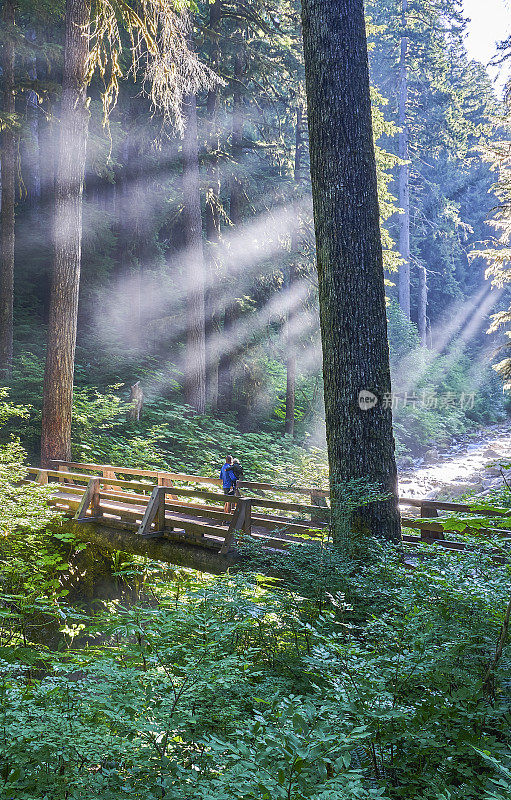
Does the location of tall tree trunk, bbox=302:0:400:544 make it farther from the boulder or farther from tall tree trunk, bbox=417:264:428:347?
tall tree trunk, bbox=417:264:428:347

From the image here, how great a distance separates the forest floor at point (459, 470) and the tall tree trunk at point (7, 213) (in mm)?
13335

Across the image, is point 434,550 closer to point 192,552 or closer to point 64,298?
point 192,552

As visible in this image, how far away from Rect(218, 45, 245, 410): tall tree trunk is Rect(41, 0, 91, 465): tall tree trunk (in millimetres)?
7643

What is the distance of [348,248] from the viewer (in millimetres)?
5332

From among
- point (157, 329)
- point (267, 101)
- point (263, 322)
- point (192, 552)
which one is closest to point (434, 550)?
point (192, 552)

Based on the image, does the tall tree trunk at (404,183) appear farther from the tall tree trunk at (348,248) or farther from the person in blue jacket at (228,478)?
the tall tree trunk at (348,248)

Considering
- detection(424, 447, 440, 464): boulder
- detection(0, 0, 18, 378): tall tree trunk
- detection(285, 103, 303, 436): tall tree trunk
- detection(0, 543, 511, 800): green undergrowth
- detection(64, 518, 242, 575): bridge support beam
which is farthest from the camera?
detection(424, 447, 440, 464): boulder

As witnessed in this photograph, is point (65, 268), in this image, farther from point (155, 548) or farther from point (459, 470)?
point (459, 470)

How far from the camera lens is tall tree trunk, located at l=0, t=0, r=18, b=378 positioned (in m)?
15.3

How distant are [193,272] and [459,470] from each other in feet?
42.8

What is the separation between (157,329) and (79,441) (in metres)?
7.57

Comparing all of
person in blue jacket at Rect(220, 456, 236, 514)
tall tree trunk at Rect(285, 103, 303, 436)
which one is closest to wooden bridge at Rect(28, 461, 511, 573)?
person in blue jacket at Rect(220, 456, 236, 514)

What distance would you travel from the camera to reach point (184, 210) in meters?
18.4

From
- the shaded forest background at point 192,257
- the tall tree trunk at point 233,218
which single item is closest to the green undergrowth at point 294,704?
the shaded forest background at point 192,257
